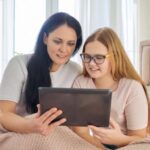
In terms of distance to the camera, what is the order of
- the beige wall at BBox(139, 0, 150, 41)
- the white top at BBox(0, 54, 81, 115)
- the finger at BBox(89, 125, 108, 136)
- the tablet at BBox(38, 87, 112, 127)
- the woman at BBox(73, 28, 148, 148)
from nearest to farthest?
the tablet at BBox(38, 87, 112, 127) < the finger at BBox(89, 125, 108, 136) < the woman at BBox(73, 28, 148, 148) < the white top at BBox(0, 54, 81, 115) < the beige wall at BBox(139, 0, 150, 41)

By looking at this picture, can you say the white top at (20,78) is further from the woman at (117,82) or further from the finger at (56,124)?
the finger at (56,124)

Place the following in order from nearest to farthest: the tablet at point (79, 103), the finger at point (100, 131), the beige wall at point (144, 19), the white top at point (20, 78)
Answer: the tablet at point (79, 103)
the finger at point (100, 131)
the white top at point (20, 78)
the beige wall at point (144, 19)

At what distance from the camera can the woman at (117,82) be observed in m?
1.30

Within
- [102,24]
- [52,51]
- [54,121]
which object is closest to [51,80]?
[52,51]

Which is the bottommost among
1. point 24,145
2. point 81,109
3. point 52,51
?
point 24,145

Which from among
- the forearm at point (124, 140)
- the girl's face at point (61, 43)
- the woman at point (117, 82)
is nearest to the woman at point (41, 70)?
the girl's face at point (61, 43)

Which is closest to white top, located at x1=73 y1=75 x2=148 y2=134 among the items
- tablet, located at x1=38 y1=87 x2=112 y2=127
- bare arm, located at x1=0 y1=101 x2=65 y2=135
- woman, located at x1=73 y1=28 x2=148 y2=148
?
woman, located at x1=73 y1=28 x2=148 y2=148

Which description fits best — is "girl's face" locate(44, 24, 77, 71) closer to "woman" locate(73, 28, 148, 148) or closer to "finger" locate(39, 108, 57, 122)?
"woman" locate(73, 28, 148, 148)

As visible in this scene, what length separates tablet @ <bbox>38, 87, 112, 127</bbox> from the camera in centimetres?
104

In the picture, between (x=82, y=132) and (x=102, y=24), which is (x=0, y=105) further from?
(x=102, y=24)

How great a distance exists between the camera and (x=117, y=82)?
1.42m

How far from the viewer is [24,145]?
1.11 metres

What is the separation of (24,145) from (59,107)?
0.64ft

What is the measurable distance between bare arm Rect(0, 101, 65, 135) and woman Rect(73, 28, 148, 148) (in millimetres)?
213
